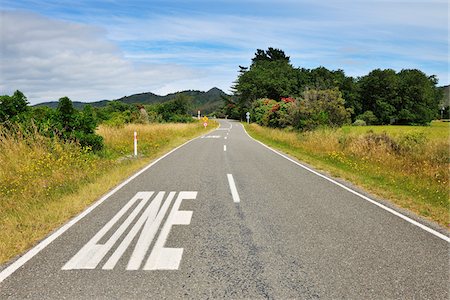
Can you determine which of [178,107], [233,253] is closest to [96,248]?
[233,253]

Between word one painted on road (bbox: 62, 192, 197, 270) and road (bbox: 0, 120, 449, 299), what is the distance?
2 cm

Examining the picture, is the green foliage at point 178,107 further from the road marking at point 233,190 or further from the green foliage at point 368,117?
the road marking at point 233,190

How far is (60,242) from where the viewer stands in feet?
15.5

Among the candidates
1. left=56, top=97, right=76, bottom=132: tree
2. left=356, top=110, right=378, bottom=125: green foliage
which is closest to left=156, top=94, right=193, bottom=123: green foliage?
left=356, top=110, right=378, bottom=125: green foliage

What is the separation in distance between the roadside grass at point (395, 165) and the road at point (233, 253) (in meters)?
1.34

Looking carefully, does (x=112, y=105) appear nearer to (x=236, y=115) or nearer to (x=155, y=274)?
(x=236, y=115)

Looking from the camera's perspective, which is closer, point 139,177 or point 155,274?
point 155,274

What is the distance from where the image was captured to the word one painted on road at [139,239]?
4039 millimetres

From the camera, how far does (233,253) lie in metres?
4.38

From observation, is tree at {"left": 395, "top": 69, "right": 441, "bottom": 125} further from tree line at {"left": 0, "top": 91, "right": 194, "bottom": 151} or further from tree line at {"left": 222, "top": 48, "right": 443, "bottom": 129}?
tree line at {"left": 0, "top": 91, "right": 194, "bottom": 151}

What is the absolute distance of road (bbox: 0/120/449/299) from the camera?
348 centimetres

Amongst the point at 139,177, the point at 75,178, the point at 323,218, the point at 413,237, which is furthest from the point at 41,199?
the point at 413,237

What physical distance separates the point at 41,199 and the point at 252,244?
476cm

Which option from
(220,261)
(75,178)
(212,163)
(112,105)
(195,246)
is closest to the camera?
(220,261)
